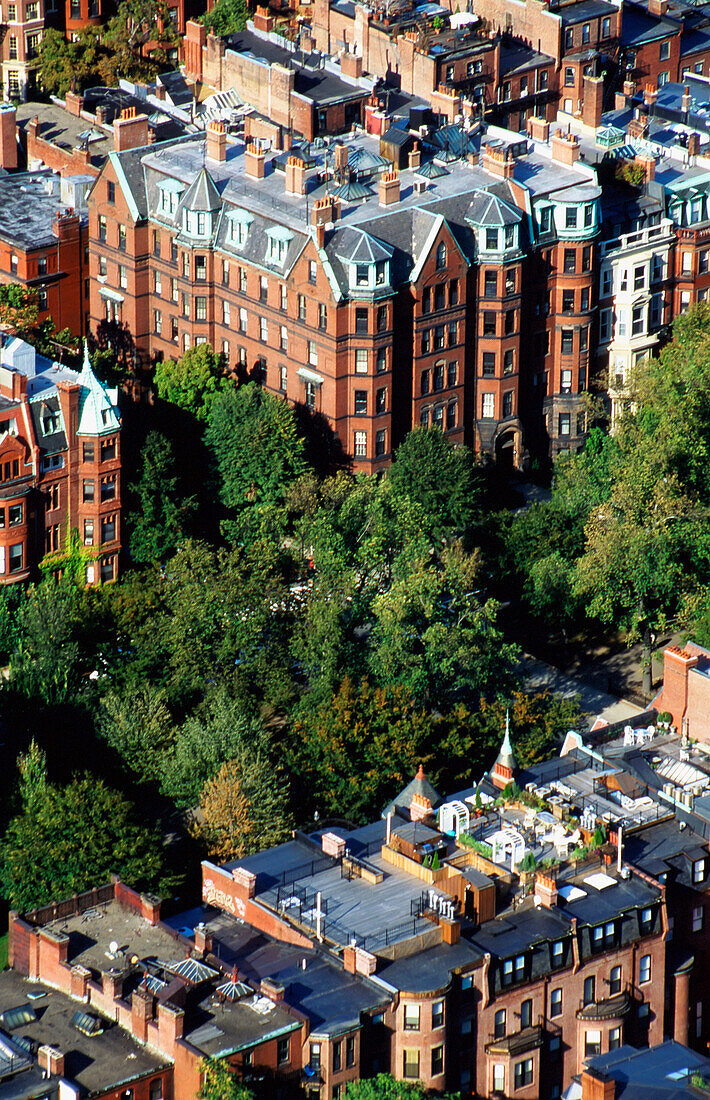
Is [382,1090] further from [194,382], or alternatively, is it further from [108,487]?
[194,382]

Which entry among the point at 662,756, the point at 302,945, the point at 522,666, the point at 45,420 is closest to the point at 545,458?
the point at 522,666

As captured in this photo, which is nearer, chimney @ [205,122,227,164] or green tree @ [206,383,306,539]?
green tree @ [206,383,306,539]

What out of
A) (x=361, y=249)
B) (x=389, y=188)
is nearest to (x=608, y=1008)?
(x=361, y=249)

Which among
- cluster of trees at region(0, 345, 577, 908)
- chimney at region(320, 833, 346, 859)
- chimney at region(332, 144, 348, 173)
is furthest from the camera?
chimney at region(332, 144, 348, 173)

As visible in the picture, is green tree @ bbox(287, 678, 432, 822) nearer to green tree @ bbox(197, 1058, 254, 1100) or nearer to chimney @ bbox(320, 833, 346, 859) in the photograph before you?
chimney @ bbox(320, 833, 346, 859)

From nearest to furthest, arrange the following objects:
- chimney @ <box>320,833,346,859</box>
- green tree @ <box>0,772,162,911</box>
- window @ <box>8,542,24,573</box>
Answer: chimney @ <box>320,833,346,859</box> → green tree @ <box>0,772,162,911</box> → window @ <box>8,542,24,573</box>

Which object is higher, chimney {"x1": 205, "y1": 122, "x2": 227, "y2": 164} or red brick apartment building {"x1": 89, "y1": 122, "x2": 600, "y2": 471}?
chimney {"x1": 205, "y1": 122, "x2": 227, "y2": 164}

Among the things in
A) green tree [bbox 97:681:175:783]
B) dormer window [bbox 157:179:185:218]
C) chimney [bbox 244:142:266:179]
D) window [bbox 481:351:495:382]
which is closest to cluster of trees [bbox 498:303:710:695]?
window [bbox 481:351:495:382]
